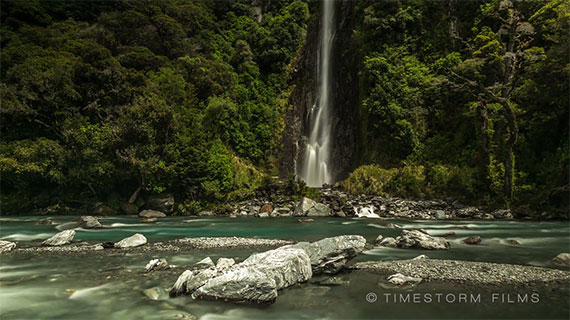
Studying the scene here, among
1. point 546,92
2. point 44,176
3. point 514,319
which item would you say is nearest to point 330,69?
point 546,92

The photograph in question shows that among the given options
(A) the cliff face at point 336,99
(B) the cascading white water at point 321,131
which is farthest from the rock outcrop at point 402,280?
(B) the cascading white water at point 321,131

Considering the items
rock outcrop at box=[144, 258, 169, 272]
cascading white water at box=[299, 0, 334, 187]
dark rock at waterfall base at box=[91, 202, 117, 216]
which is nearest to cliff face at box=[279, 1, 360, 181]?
cascading white water at box=[299, 0, 334, 187]

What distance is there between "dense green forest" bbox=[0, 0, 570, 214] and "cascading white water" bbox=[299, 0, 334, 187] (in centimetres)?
398

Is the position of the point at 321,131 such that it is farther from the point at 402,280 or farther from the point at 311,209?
the point at 402,280

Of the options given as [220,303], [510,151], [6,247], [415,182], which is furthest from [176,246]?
[510,151]

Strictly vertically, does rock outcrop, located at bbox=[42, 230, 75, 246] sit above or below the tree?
below

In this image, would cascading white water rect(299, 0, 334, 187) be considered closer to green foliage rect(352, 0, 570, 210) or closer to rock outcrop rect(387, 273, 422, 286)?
green foliage rect(352, 0, 570, 210)

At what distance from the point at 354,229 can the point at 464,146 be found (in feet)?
48.6

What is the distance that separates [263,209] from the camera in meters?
22.9

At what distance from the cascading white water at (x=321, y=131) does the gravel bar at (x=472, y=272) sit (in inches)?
1014

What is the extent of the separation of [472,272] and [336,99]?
31.3 metres

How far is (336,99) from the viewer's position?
3681cm

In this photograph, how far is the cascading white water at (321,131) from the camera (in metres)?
34.6

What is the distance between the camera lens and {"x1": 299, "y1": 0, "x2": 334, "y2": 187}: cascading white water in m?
34.6
